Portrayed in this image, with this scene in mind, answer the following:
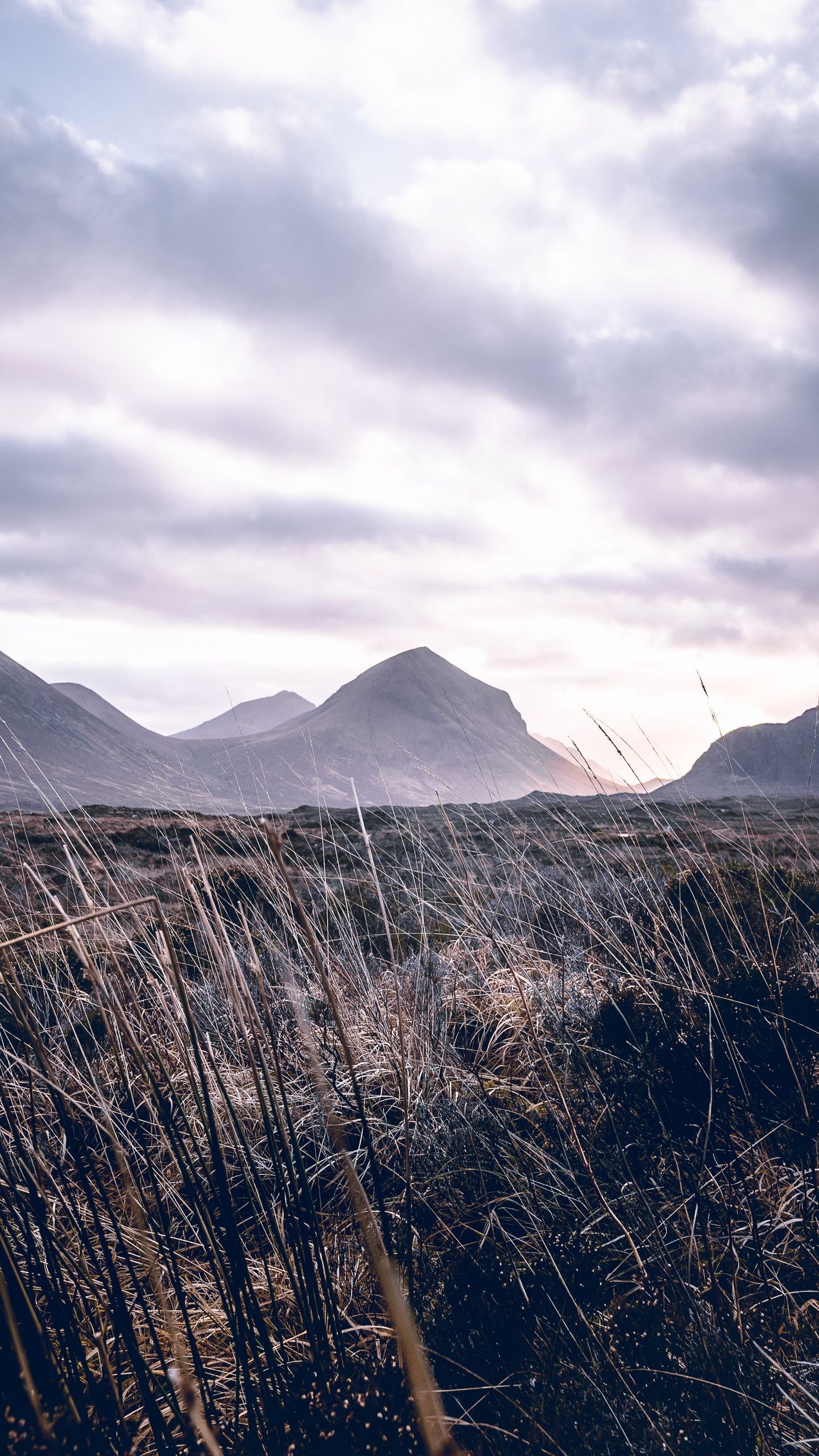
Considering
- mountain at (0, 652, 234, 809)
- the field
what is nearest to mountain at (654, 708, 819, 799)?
the field

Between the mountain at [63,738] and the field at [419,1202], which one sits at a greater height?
the mountain at [63,738]

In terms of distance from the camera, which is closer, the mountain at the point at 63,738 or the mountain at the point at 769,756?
the mountain at the point at 769,756

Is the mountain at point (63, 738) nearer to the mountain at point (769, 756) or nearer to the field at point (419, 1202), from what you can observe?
the mountain at point (769, 756)

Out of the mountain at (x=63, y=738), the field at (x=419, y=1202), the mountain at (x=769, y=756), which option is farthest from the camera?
the mountain at (x=63, y=738)

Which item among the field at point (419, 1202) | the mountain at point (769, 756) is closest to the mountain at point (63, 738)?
the mountain at point (769, 756)

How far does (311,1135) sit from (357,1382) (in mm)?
1300

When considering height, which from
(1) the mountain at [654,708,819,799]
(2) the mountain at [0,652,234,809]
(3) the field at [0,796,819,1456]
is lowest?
(1) the mountain at [654,708,819,799]

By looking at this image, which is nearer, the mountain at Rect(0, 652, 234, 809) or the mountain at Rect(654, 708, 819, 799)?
the mountain at Rect(654, 708, 819, 799)

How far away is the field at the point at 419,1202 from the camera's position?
1.16m

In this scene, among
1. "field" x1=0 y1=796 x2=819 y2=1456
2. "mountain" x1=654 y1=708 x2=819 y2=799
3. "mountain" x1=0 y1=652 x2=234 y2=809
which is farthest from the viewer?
"mountain" x1=0 y1=652 x2=234 y2=809

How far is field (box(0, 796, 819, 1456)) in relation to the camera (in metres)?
1.16

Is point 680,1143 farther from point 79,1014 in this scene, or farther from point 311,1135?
point 79,1014

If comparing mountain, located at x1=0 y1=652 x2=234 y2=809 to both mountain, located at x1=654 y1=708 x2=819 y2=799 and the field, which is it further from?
the field

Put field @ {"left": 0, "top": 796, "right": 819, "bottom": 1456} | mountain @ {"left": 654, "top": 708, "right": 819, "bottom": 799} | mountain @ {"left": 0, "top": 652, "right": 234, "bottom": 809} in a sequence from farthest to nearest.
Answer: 1. mountain @ {"left": 0, "top": 652, "right": 234, "bottom": 809}
2. mountain @ {"left": 654, "top": 708, "right": 819, "bottom": 799}
3. field @ {"left": 0, "top": 796, "right": 819, "bottom": 1456}
